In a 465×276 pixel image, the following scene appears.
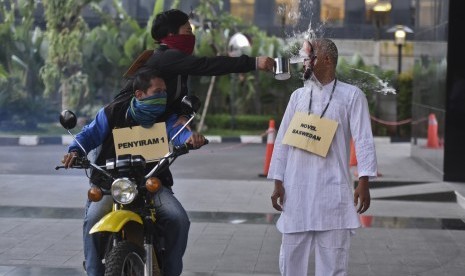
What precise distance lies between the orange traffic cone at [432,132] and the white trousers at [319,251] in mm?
7945

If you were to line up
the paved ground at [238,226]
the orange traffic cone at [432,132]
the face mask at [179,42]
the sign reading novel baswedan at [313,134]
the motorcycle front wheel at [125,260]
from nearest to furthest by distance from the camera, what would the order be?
the motorcycle front wheel at [125,260] → the sign reading novel baswedan at [313,134] → the face mask at [179,42] → the paved ground at [238,226] → the orange traffic cone at [432,132]

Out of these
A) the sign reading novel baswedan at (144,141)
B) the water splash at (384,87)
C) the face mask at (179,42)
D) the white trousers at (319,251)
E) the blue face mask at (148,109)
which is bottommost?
the white trousers at (319,251)

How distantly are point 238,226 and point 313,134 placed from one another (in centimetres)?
376

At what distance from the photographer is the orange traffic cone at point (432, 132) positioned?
463 inches

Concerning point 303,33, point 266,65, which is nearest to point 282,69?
point 266,65

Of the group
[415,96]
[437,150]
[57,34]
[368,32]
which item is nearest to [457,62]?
[437,150]

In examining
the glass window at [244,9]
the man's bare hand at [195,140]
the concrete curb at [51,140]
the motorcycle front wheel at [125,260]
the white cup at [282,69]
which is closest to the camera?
the motorcycle front wheel at [125,260]

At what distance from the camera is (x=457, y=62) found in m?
10.9

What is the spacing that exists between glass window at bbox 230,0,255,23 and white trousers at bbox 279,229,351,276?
22396mm

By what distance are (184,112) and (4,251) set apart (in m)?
2.86

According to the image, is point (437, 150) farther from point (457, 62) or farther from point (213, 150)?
point (213, 150)

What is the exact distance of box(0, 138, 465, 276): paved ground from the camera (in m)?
6.11

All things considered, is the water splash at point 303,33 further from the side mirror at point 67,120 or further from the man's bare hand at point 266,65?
the side mirror at point 67,120

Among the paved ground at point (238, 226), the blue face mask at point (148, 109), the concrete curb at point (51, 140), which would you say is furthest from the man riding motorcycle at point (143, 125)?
the concrete curb at point (51, 140)
